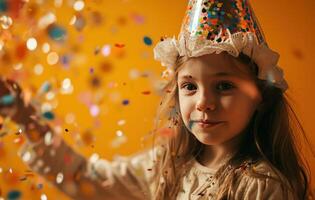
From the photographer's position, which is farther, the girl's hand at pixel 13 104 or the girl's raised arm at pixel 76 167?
the girl's raised arm at pixel 76 167

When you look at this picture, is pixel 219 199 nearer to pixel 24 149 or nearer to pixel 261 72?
pixel 261 72

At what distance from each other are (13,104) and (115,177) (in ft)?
1.12

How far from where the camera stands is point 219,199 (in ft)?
2.80

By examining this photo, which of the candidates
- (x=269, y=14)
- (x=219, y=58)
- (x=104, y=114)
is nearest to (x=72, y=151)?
(x=104, y=114)

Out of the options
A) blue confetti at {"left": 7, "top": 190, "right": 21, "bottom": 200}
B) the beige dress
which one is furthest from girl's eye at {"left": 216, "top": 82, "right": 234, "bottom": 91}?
blue confetti at {"left": 7, "top": 190, "right": 21, "bottom": 200}

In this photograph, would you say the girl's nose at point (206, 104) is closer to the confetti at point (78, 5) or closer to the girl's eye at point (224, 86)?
the girl's eye at point (224, 86)

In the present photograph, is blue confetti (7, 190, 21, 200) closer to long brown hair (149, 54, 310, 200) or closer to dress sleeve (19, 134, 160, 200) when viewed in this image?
dress sleeve (19, 134, 160, 200)

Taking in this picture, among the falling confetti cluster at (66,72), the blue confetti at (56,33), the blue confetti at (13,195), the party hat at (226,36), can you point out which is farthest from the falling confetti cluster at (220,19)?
the blue confetti at (13,195)

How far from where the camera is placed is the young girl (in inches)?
33.3

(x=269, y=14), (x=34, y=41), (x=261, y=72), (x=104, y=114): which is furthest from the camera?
(x=269, y=14)

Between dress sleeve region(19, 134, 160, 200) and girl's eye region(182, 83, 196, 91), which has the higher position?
girl's eye region(182, 83, 196, 91)

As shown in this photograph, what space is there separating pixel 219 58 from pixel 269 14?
0.36 m

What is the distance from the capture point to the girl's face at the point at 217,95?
0.85 metres

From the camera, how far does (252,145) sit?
3.08 ft
